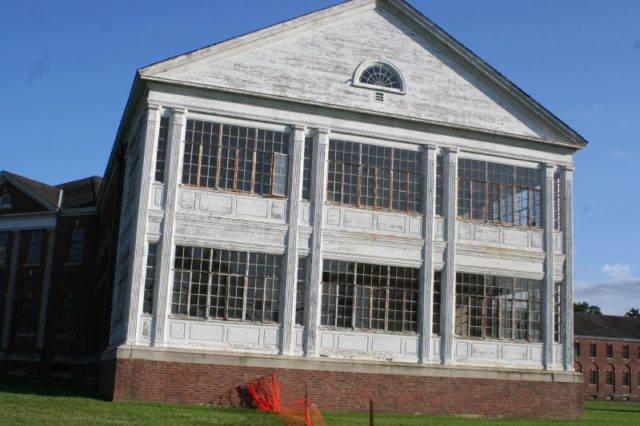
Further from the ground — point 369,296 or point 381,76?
point 381,76

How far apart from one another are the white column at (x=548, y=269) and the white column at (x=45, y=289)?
28.4 m

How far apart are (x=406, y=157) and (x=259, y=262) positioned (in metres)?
5.95

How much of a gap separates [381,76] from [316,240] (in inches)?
233

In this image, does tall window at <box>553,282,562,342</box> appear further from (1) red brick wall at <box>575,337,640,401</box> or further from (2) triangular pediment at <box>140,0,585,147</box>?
(1) red brick wall at <box>575,337,640,401</box>

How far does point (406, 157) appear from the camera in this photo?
25188 millimetres

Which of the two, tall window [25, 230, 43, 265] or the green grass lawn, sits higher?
tall window [25, 230, 43, 265]

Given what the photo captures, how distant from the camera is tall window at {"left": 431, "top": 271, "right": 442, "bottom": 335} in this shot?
→ 80.6 ft

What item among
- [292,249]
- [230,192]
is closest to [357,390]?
[292,249]

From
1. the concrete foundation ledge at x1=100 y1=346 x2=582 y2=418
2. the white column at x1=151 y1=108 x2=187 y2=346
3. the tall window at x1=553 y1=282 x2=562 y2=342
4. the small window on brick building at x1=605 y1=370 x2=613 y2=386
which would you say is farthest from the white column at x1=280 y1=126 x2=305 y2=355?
the small window on brick building at x1=605 y1=370 x2=613 y2=386

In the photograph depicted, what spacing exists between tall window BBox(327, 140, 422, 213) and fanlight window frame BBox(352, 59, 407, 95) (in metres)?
1.88

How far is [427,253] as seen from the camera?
81.0 feet

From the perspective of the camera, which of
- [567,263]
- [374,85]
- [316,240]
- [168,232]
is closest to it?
[168,232]

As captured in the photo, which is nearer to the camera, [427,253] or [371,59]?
[427,253]

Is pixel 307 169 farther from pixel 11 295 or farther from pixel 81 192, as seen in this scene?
pixel 81 192
